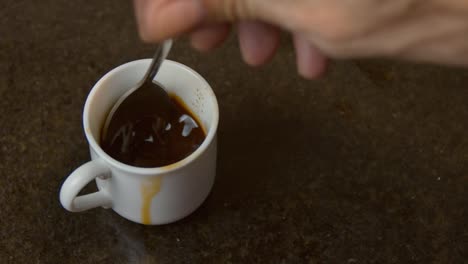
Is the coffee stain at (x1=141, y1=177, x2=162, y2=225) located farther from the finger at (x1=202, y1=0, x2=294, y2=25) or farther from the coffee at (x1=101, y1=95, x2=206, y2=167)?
the finger at (x1=202, y1=0, x2=294, y2=25)

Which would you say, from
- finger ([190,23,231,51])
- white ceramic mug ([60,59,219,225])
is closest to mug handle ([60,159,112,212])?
white ceramic mug ([60,59,219,225])

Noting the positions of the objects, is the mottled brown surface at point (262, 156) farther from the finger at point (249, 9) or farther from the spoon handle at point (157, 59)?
the finger at point (249, 9)

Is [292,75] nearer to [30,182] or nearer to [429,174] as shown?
[429,174]

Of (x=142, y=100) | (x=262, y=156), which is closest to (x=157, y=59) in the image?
(x=142, y=100)

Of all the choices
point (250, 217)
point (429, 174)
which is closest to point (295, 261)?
point (250, 217)

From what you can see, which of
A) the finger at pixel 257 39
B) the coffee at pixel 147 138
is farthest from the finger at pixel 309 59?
the coffee at pixel 147 138

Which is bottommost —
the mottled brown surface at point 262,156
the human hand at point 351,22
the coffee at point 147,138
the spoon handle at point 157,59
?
the mottled brown surface at point 262,156
